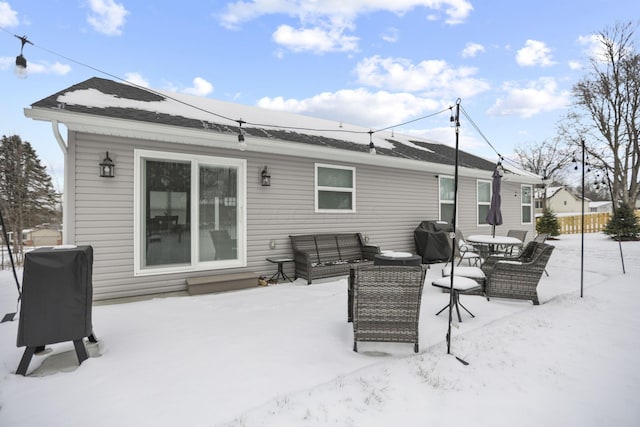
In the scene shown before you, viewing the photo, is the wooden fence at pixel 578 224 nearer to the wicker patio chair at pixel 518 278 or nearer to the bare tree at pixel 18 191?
the wicker patio chair at pixel 518 278

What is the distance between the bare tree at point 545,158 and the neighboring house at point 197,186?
24811 mm

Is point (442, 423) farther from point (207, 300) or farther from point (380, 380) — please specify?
point (207, 300)

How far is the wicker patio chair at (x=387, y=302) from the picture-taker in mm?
2852

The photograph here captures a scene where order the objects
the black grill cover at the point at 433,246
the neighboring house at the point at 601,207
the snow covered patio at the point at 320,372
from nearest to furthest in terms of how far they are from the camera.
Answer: the snow covered patio at the point at 320,372 → the black grill cover at the point at 433,246 → the neighboring house at the point at 601,207

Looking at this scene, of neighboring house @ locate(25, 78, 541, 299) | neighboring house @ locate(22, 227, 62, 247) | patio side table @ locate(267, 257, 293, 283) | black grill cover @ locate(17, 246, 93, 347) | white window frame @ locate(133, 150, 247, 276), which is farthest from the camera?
neighboring house @ locate(22, 227, 62, 247)

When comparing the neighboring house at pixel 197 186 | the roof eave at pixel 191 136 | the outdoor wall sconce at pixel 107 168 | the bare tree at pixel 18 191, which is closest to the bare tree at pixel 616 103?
the neighboring house at pixel 197 186

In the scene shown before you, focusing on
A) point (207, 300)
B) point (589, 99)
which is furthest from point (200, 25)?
point (589, 99)

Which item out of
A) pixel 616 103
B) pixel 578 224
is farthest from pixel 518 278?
pixel 616 103

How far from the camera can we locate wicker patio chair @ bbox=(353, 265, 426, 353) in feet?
9.36

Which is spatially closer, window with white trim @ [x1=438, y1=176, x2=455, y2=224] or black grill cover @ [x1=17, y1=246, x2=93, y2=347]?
black grill cover @ [x1=17, y1=246, x2=93, y2=347]

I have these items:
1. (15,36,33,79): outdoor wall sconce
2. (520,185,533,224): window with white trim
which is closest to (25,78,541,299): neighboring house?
(15,36,33,79): outdoor wall sconce

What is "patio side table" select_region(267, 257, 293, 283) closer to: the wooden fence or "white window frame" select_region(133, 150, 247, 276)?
"white window frame" select_region(133, 150, 247, 276)

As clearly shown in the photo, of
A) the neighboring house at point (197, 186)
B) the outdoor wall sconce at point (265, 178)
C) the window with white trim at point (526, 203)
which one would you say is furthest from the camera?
the window with white trim at point (526, 203)

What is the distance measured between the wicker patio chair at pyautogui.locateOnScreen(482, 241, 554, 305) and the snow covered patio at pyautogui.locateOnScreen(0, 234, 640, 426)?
33 cm
